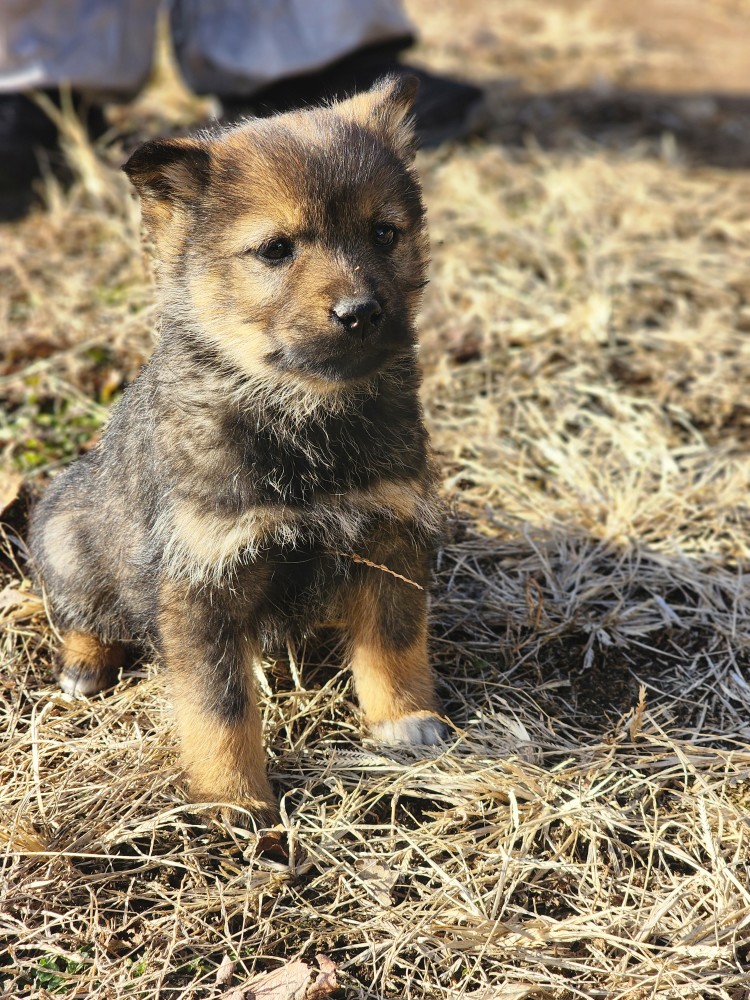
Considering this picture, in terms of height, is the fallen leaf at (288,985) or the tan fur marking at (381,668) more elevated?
the tan fur marking at (381,668)

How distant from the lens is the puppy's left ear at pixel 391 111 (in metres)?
3.27

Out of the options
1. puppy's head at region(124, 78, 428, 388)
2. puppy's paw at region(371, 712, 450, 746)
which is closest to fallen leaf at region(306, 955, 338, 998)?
puppy's paw at region(371, 712, 450, 746)

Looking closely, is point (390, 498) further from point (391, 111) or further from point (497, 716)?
point (391, 111)

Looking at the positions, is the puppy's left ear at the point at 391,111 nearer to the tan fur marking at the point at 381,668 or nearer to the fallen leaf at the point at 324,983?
the tan fur marking at the point at 381,668

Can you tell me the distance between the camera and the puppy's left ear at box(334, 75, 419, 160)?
3.27 m

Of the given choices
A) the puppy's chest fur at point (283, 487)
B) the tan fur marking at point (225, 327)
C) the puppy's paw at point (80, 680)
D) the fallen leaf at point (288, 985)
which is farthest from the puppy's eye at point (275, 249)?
the fallen leaf at point (288, 985)

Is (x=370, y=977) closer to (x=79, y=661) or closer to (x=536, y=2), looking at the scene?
(x=79, y=661)

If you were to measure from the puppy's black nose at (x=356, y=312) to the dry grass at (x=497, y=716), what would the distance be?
57.0 inches

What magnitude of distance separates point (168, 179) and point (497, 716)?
203cm

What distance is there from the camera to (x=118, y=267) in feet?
20.2

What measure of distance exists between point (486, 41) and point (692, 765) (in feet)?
27.8

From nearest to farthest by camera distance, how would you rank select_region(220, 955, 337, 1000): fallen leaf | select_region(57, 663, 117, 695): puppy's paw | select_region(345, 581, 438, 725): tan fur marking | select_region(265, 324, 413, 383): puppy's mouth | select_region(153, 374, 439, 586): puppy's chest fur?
select_region(220, 955, 337, 1000): fallen leaf < select_region(265, 324, 413, 383): puppy's mouth < select_region(153, 374, 439, 586): puppy's chest fur < select_region(345, 581, 438, 725): tan fur marking < select_region(57, 663, 117, 695): puppy's paw

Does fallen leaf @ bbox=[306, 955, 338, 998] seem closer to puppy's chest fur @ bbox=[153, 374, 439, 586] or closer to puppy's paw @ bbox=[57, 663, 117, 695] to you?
puppy's chest fur @ bbox=[153, 374, 439, 586]

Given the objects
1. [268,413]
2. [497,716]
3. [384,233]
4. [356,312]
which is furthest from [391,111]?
[497,716]
